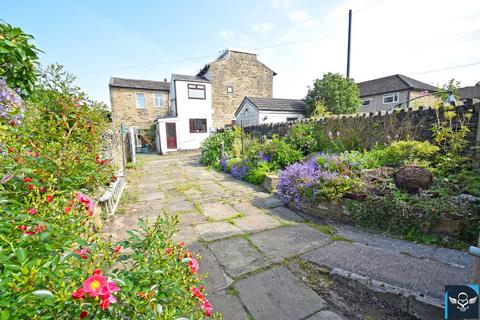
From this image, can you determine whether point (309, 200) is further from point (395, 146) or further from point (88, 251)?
point (88, 251)

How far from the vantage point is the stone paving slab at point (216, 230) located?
2736 millimetres

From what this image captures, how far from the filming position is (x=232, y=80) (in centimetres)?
1833

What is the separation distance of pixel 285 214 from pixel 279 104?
462 inches

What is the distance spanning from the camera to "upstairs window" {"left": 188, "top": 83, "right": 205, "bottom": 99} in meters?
15.9

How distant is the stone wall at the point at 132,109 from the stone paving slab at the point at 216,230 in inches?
629

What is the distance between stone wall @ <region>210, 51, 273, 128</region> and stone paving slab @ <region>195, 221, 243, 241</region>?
15295 mm

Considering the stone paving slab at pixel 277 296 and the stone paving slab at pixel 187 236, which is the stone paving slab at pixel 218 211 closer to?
the stone paving slab at pixel 187 236

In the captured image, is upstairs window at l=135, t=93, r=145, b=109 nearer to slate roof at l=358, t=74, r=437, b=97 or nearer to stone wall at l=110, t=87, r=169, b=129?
stone wall at l=110, t=87, r=169, b=129

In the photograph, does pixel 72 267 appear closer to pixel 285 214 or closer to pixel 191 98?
pixel 285 214

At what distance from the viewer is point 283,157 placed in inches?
223

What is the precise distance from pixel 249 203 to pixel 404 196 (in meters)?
2.38

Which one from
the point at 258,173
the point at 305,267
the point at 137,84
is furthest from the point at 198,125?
the point at 305,267

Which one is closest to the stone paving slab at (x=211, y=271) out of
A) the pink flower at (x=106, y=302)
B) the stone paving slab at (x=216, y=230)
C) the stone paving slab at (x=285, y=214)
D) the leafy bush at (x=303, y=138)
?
the stone paving slab at (x=216, y=230)

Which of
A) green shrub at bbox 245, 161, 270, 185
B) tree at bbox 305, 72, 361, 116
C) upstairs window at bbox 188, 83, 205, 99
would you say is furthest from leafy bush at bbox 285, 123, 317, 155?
upstairs window at bbox 188, 83, 205, 99
